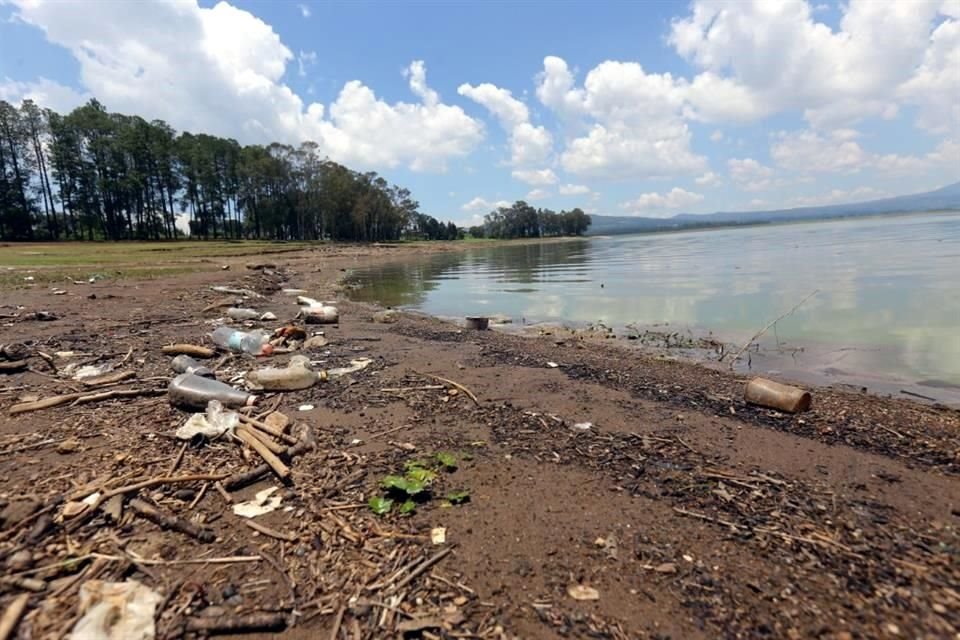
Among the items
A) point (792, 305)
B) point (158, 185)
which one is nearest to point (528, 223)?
point (158, 185)

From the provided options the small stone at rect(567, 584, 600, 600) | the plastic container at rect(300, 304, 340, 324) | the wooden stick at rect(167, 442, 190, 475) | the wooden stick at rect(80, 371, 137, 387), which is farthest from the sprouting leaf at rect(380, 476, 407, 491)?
the plastic container at rect(300, 304, 340, 324)

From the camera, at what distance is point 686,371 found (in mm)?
8664

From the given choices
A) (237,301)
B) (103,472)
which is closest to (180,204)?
(237,301)

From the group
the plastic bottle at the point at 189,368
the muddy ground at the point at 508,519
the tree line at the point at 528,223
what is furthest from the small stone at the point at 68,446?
the tree line at the point at 528,223

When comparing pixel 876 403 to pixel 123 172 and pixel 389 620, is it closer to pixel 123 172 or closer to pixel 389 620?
pixel 389 620

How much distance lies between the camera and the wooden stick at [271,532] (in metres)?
3.22

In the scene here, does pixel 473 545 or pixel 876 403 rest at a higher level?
pixel 473 545

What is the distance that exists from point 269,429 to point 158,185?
84.5m

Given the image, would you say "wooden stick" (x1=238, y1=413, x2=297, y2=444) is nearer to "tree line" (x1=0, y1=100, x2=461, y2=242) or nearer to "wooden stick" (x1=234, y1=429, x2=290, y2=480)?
"wooden stick" (x1=234, y1=429, x2=290, y2=480)

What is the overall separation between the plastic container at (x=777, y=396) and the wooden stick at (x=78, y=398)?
8.03 meters

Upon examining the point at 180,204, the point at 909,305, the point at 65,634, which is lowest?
the point at 909,305

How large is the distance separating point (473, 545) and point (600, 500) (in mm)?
1261

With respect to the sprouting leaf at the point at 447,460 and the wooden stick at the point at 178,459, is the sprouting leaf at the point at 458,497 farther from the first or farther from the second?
the wooden stick at the point at 178,459

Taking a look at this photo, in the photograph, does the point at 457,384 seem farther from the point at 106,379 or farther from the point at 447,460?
the point at 106,379
